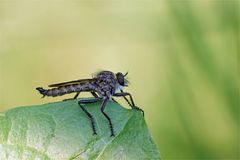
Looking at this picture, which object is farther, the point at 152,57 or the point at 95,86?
the point at 152,57

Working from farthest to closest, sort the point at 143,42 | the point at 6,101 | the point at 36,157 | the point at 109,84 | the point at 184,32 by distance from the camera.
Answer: the point at 143,42 < the point at 6,101 < the point at 184,32 < the point at 109,84 < the point at 36,157

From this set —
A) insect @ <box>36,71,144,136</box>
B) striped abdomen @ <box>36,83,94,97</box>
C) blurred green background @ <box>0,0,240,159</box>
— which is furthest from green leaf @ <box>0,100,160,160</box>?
blurred green background @ <box>0,0,240,159</box>

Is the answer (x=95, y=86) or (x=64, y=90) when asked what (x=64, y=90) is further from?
(x=95, y=86)

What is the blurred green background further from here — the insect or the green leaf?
the green leaf

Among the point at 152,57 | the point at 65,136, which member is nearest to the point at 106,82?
the point at 65,136

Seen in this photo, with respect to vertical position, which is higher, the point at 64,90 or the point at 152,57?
the point at 152,57

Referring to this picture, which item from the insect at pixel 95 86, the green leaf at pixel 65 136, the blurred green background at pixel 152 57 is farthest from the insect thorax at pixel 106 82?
the blurred green background at pixel 152 57

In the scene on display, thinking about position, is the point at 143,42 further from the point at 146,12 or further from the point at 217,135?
the point at 217,135

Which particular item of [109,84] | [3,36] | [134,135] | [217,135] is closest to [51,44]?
[3,36]

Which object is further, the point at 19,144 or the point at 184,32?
the point at 184,32
